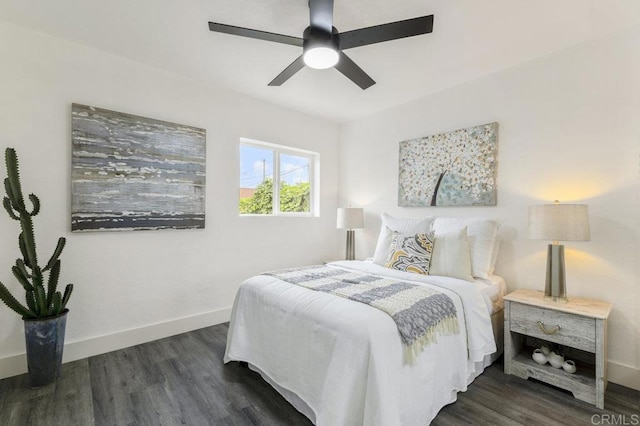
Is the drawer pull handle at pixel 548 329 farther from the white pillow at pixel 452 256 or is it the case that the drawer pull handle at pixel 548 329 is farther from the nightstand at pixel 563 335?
the white pillow at pixel 452 256

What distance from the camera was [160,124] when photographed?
281 centimetres

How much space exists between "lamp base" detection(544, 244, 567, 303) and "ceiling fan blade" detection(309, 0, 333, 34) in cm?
227

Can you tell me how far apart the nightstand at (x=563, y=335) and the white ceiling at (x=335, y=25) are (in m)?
2.01

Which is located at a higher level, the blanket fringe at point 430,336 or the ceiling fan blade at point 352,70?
the ceiling fan blade at point 352,70

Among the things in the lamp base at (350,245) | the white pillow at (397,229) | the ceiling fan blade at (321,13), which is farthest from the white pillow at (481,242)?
the ceiling fan blade at (321,13)

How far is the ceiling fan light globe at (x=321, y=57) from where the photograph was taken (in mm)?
1755

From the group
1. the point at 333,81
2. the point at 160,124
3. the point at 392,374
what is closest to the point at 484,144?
the point at 333,81

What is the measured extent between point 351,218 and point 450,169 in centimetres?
130

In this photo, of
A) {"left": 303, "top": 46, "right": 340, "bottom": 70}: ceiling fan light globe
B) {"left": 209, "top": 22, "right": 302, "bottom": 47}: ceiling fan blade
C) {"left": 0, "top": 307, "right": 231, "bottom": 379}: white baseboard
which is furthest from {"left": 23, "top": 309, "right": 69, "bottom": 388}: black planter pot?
{"left": 303, "top": 46, "right": 340, "bottom": 70}: ceiling fan light globe

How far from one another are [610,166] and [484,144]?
3.06 ft

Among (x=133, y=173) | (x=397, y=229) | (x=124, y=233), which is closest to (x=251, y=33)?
(x=133, y=173)

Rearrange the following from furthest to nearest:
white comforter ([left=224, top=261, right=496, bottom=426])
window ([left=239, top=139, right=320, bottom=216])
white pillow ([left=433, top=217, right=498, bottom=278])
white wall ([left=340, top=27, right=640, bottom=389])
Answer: window ([left=239, top=139, right=320, bottom=216]) < white pillow ([left=433, top=217, right=498, bottom=278]) < white wall ([left=340, top=27, right=640, bottom=389]) < white comforter ([left=224, top=261, right=496, bottom=426])

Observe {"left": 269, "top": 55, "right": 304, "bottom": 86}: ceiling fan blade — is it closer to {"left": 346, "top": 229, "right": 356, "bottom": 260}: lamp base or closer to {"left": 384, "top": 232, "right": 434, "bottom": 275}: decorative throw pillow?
{"left": 384, "top": 232, "right": 434, "bottom": 275}: decorative throw pillow

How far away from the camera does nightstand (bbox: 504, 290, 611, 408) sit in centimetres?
187
